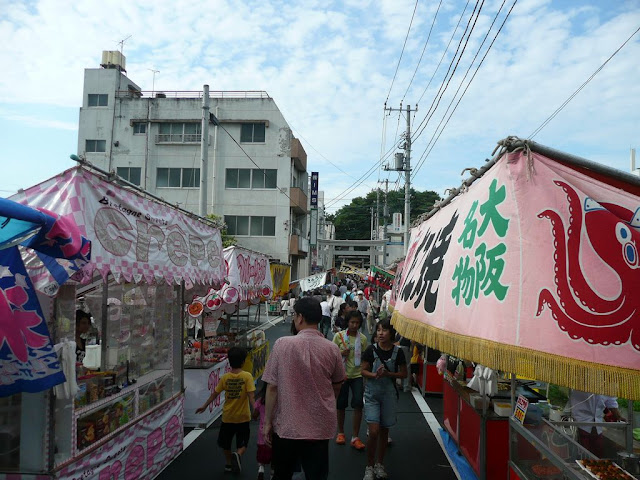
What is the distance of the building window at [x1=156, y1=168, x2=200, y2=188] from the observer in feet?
107

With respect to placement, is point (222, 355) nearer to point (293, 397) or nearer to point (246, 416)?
point (246, 416)

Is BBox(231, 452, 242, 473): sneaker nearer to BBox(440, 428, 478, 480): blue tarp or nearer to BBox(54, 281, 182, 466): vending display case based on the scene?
BBox(54, 281, 182, 466): vending display case

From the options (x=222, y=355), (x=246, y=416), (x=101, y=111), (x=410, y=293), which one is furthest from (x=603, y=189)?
(x=101, y=111)

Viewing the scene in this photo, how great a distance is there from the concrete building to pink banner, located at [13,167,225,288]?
26.1 meters

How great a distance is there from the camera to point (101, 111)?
108ft

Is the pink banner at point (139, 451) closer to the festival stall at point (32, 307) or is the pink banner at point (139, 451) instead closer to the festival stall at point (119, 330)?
the festival stall at point (119, 330)

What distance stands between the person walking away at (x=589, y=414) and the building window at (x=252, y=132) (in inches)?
1198

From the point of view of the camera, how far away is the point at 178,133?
3297 cm

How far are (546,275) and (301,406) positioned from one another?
2.16m

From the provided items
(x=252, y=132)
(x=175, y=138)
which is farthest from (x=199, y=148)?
(x=252, y=132)

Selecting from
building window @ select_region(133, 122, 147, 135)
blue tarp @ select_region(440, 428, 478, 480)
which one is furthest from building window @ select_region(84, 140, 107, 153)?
blue tarp @ select_region(440, 428, 478, 480)

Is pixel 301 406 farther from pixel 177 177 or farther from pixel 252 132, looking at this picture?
pixel 252 132

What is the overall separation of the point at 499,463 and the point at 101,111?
113ft

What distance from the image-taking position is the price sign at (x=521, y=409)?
4.54 m
